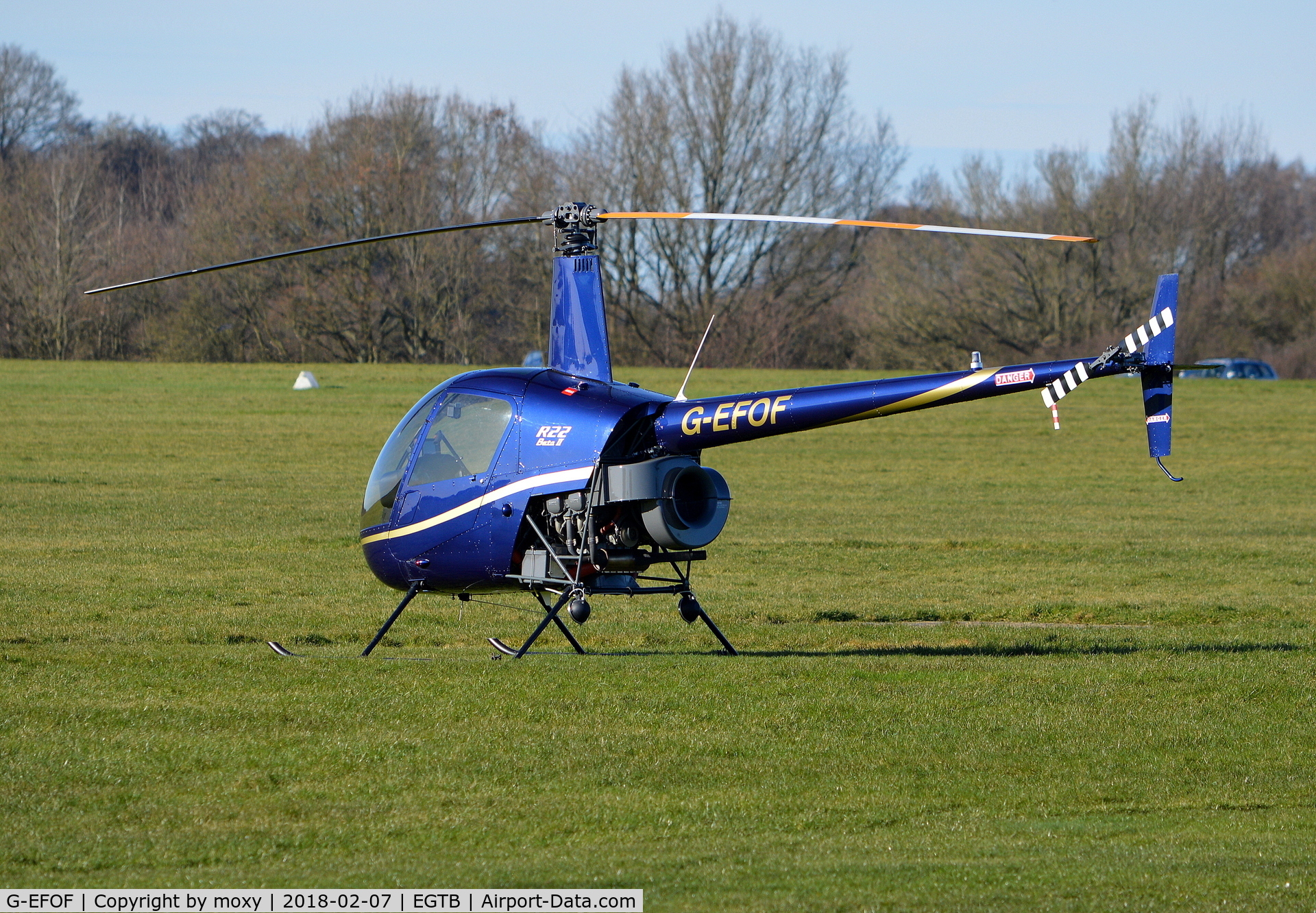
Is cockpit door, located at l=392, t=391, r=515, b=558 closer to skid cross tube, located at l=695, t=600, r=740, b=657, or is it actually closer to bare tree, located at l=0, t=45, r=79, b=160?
skid cross tube, located at l=695, t=600, r=740, b=657

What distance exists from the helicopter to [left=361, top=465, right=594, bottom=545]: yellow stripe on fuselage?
0.01 metres

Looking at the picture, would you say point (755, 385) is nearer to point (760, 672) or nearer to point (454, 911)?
point (760, 672)

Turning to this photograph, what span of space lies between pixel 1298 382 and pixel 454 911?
4802 centimetres

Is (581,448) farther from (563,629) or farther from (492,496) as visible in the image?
(563,629)

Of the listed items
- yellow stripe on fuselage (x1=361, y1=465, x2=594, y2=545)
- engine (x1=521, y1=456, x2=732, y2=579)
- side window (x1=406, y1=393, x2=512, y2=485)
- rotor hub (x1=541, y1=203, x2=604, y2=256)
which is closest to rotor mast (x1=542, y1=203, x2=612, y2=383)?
rotor hub (x1=541, y1=203, x2=604, y2=256)

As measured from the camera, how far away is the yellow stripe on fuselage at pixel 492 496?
1059cm

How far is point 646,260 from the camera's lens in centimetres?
5925

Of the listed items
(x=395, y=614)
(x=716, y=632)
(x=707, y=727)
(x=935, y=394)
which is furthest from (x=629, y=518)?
(x=935, y=394)

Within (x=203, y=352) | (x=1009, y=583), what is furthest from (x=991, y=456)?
(x=203, y=352)

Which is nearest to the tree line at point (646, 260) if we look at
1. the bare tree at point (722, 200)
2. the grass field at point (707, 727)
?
the bare tree at point (722, 200)

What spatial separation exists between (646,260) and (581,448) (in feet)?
162

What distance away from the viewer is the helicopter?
1019 cm

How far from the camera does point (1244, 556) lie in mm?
19750

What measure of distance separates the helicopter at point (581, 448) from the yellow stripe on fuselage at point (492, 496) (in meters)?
0.01
